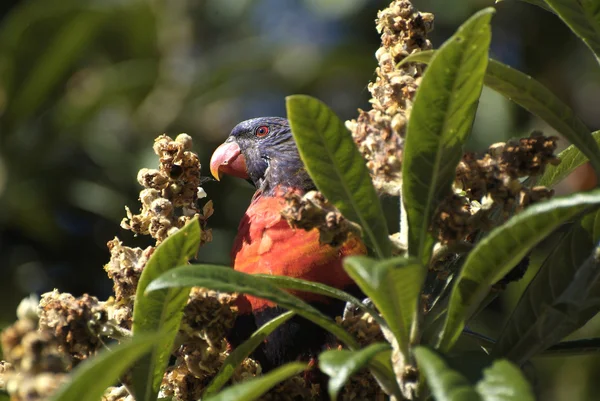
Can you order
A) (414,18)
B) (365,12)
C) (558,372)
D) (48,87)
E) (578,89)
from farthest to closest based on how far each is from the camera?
(365,12)
(578,89)
(48,87)
(558,372)
(414,18)

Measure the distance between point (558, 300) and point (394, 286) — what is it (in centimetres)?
30

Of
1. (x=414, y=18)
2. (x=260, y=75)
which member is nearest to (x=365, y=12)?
(x=260, y=75)

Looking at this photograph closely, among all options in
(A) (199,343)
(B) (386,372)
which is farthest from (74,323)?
(B) (386,372)

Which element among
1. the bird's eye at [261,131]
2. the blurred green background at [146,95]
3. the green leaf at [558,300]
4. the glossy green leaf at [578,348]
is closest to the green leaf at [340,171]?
the green leaf at [558,300]

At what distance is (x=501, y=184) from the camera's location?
1222 millimetres

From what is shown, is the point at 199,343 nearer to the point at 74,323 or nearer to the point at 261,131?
the point at 74,323

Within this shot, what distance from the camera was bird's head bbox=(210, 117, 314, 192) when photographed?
2693 millimetres

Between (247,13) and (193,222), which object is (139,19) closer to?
(247,13)

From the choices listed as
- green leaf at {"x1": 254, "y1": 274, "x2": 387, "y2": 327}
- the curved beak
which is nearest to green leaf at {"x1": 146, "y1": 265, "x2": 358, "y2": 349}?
green leaf at {"x1": 254, "y1": 274, "x2": 387, "y2": 327}

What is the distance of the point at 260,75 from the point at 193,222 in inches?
122

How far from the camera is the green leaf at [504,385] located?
0.92m

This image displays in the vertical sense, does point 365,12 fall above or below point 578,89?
above

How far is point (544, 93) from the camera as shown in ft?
4.17

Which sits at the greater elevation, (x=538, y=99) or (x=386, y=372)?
(x=538, y=99)
